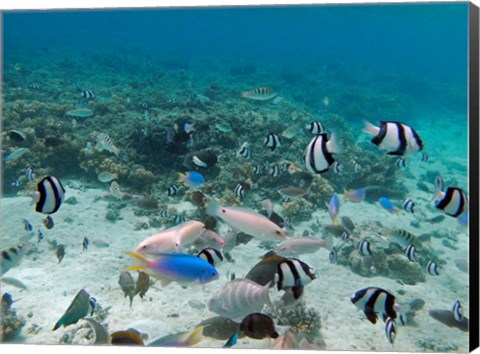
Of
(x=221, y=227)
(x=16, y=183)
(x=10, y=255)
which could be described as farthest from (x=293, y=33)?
(x=10, y=255)

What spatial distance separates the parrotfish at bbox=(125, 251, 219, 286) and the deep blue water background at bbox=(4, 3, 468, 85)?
61.3 metres

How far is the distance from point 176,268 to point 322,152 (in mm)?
1774

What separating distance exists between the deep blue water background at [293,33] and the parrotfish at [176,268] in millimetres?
61273

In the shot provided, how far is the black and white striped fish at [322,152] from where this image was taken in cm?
351

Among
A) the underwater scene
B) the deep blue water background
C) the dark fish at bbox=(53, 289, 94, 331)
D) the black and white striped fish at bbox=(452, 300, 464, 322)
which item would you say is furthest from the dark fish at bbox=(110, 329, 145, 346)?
the deep blue water background

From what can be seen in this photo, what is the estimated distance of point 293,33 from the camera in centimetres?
12644

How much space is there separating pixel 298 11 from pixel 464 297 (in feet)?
224

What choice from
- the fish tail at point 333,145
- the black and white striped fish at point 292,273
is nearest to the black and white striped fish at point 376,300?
the black and white striped fish at point 292,273

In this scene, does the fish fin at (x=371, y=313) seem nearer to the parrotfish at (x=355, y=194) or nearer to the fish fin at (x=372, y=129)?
the fish fin at (x=372, y=129)

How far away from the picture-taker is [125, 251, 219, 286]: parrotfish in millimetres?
2979

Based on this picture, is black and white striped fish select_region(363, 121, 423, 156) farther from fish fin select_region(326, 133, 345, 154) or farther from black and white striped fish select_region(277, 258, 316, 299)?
black and white striped fish select_region(277, 258, 316, 299)

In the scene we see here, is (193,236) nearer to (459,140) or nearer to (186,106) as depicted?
(186,106)

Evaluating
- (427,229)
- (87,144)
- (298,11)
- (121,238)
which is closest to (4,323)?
(121,238)

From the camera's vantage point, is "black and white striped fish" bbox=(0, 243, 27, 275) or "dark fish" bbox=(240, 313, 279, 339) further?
"black and white striped fish" bbox=(0, 243, 27, 275)
